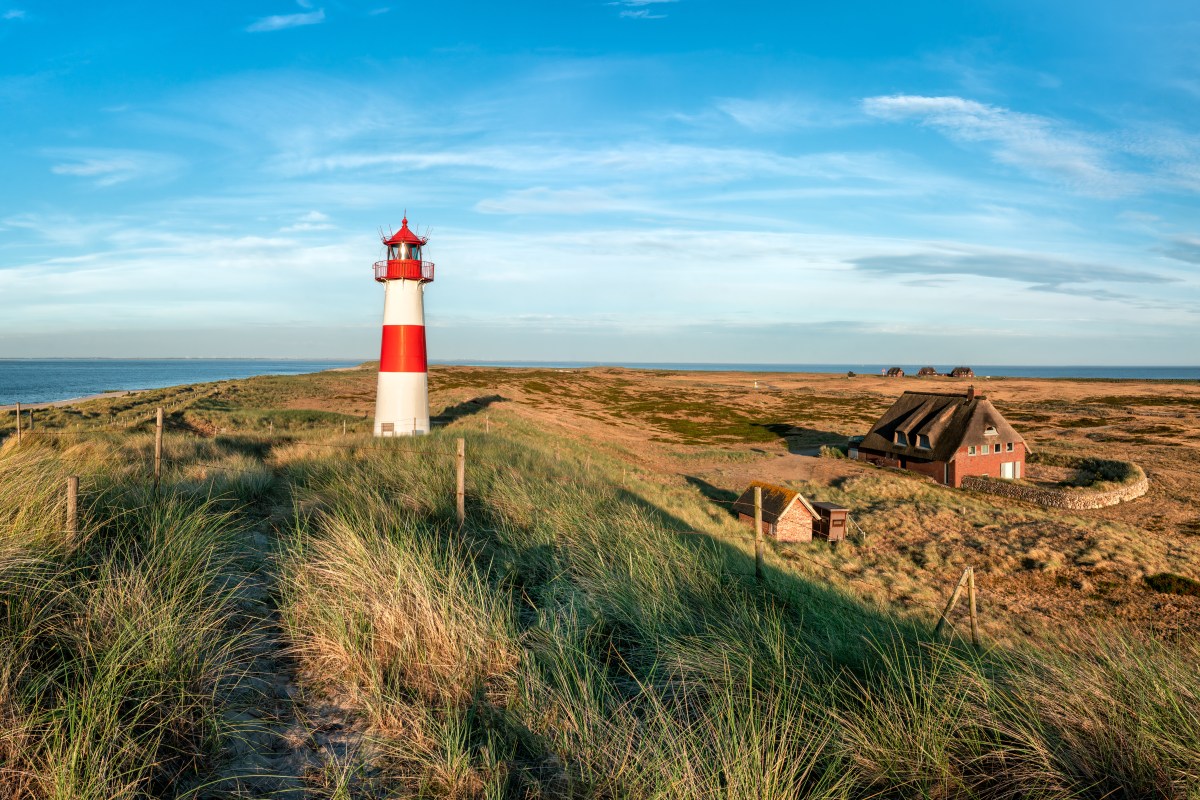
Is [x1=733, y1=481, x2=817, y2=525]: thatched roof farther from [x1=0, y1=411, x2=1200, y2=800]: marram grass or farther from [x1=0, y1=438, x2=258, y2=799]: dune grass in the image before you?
[x1=0, y1=438, x2=258, y2=799]: dune grass

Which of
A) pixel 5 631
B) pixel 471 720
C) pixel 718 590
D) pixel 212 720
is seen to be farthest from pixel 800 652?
pixel 5 631

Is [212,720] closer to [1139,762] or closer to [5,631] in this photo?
[5,631]

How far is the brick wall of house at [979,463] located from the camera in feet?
93.1

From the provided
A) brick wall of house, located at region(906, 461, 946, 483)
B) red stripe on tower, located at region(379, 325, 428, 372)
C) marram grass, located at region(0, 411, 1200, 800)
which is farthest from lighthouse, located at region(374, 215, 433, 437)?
brick wall of house, located at region(906, 461, 946, 483)

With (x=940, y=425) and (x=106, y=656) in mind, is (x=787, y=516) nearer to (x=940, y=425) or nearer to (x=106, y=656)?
(x=940, y=425)

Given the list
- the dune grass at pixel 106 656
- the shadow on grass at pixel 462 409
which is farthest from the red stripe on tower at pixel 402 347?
the dune grass at pixel 106 656

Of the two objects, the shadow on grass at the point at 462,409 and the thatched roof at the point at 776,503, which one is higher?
the shadow on grass at the point at 462,409

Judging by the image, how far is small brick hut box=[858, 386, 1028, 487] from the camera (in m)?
28.5

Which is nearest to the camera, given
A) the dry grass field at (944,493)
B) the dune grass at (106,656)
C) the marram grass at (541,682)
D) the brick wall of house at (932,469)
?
the dune grass at (106,656)

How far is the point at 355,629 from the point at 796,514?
16.3 m

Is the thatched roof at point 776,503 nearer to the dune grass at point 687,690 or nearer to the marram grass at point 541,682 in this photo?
the marram grass at point 541,682

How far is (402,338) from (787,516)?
13247 millimetres

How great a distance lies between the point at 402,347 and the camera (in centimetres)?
1984

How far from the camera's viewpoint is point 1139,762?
318cm
